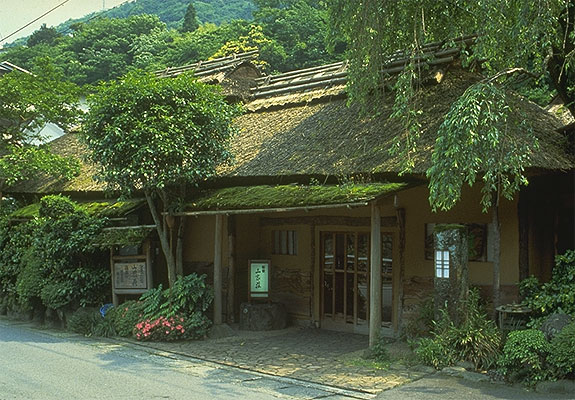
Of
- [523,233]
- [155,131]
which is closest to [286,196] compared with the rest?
[155,131]

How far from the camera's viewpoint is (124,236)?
13422 mm

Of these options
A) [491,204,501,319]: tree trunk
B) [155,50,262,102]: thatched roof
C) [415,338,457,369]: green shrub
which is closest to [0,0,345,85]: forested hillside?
[155,50,262,102]: thatched roof

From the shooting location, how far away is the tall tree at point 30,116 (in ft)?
54.0

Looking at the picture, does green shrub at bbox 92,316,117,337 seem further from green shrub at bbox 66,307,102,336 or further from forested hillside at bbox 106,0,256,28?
forested hillside at bbox 106,0,256,28

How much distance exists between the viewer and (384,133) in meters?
11.4

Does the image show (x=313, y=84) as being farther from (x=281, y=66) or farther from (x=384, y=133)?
(x=281, y=66)

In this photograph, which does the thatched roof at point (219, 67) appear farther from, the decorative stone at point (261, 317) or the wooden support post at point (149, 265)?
the decorative stone at point (261, 317)

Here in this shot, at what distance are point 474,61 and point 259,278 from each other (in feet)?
20.3

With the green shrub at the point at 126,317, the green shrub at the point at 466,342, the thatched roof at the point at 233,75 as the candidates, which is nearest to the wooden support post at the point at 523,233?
the green shrub at the point at 466,342

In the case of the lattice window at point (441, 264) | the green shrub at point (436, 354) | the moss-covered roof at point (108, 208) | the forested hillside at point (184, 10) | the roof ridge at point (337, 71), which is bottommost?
the green shrub at point (436, 354)

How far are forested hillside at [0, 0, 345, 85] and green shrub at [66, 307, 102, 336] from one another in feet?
64.8

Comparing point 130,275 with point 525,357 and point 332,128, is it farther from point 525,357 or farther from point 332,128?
point 525,357

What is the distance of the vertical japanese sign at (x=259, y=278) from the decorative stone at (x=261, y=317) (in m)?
0.24

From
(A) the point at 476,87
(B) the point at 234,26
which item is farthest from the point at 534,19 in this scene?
(B) the point at 234,26
